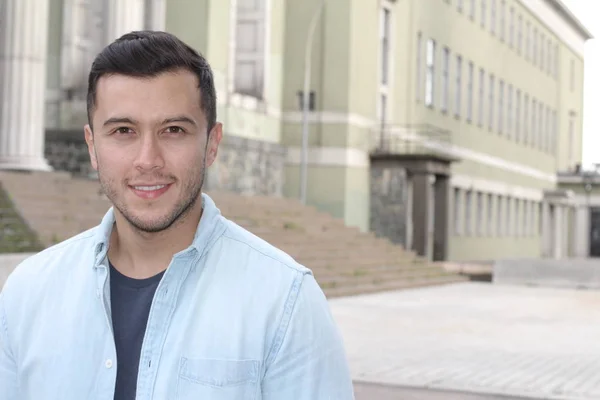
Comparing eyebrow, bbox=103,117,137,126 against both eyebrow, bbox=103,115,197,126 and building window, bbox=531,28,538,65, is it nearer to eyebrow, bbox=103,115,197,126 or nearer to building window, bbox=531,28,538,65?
eyebrow, bbox=103,115,197,126

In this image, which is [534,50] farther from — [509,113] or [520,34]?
[509,113]

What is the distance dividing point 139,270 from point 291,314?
35cm

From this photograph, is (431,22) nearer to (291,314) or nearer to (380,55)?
(380,55)

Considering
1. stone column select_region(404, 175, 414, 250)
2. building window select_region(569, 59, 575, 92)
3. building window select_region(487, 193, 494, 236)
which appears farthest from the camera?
building window select_region(569, 59, 575, 92)

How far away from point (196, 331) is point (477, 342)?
13.0 metres

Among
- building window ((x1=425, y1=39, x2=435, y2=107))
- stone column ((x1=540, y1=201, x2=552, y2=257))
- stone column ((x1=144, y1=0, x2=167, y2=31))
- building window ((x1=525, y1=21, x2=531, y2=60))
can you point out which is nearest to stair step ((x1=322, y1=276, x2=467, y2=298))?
stone column ((x1=144, y1=0, x2=167, y2=31))

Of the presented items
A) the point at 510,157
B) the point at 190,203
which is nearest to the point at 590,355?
the point at 190,203

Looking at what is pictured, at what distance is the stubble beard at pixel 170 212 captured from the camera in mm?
2416

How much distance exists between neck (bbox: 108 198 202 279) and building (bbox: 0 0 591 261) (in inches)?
825

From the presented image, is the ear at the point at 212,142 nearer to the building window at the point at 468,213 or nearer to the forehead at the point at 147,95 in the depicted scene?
the forehead at the point at 147,95

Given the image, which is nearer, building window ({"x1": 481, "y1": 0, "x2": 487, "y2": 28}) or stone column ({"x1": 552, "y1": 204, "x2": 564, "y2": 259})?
building window ({"x1": 481, "y1": 0, "x2": 487, "y2": 28})

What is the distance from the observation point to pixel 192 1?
31672 mm

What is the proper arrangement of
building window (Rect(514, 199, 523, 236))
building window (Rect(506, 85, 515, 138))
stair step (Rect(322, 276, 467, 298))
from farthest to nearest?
building window (Rect(514, 199, 523, 236)) → building window (Rect(506, 85, 515, 138)) → stair step (Rect(322, 276, 467, 298))

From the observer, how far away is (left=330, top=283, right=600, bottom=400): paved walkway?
1069 centimetres
